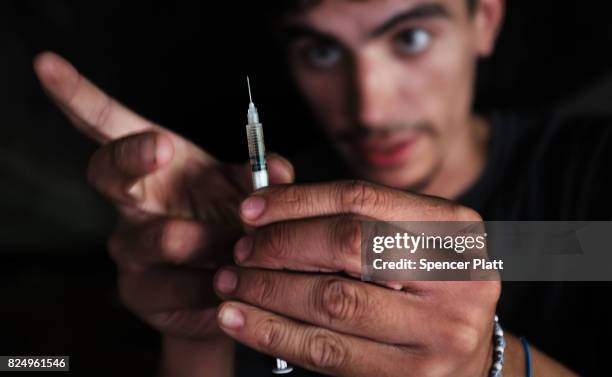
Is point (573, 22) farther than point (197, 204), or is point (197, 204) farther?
point (573, 22)

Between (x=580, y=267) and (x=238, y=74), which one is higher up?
(x=238, y=74)

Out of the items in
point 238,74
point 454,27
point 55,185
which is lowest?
point 55,185

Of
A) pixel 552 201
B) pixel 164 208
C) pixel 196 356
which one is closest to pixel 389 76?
pixel 552 201

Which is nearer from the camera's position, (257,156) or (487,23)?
(257,156)

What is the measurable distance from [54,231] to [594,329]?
1.59 meters

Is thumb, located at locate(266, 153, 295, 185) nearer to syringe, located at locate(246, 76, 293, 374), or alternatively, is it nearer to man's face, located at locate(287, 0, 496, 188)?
syringe, located at locate(246, 76, 293, 374)

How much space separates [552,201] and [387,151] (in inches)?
15.2

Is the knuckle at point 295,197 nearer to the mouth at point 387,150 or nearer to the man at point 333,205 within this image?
the man at point 333,205

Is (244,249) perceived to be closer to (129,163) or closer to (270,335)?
(270,335)

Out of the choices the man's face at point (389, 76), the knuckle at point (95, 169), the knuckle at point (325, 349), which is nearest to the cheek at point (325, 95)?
the man's face at point (389, 76)

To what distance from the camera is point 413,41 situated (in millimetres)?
1193

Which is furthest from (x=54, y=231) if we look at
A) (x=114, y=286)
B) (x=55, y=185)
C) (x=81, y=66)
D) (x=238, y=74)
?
(x=238, y=74)

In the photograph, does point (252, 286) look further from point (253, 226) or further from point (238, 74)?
point (238, 74)

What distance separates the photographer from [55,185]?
1793mm
